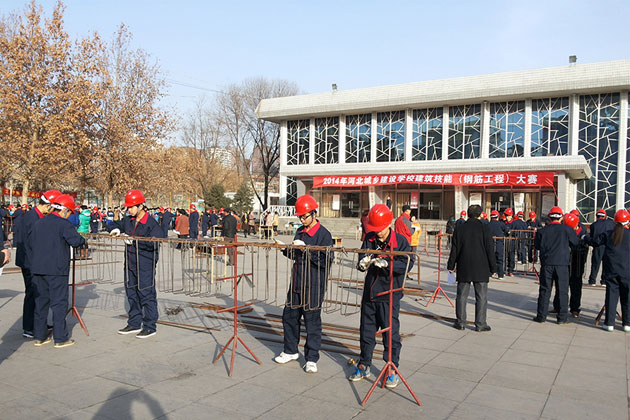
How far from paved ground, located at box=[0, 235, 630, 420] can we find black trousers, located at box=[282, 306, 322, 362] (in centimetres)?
23

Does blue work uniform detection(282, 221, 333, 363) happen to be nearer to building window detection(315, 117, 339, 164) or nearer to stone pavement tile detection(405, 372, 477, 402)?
stone pavement tile detection(405, 372, 477, 402)

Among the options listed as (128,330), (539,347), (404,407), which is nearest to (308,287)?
(404,407)

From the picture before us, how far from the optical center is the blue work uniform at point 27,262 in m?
6.96

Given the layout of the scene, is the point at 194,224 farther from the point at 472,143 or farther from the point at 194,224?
the point at 472,143

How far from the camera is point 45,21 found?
25312mm

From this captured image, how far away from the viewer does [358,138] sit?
1348 inches

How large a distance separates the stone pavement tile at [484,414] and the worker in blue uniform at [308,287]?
5.57 ft

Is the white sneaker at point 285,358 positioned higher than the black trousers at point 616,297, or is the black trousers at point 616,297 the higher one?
the black trousers at point 616,297

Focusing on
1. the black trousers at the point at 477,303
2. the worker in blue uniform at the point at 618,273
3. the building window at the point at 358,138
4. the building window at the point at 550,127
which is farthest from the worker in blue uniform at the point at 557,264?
the building window at the point at 358,138

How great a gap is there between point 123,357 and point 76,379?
2.71 feet

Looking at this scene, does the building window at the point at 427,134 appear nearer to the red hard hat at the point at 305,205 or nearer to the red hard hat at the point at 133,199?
the red hard hat at the point at 133,199

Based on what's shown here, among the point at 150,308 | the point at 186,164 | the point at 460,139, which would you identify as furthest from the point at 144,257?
the point at 186,164

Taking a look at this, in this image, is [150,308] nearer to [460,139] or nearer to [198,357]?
[198,357]

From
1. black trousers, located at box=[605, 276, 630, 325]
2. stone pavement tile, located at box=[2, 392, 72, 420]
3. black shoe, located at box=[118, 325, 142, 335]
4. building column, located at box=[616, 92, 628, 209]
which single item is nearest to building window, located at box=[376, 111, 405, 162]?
building column, located at box=[616, 92, 628, 209]
